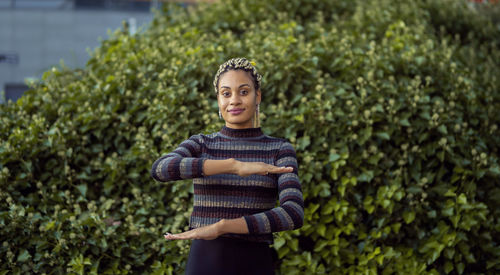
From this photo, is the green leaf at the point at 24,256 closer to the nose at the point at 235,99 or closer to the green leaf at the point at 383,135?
the nose at the point at 235,99

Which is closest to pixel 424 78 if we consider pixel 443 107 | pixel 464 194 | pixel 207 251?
pixel 443 107

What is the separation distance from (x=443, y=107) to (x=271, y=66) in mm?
1763

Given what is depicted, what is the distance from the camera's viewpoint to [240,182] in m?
2.69

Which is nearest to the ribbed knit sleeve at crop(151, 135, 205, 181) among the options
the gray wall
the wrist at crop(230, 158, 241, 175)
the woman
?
the woman

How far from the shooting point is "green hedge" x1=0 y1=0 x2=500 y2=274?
4438 millimetres

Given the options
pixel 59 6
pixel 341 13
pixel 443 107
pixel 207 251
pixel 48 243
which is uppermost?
pixel 59 6

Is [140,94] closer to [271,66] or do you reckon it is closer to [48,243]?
[271,66]

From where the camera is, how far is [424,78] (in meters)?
5.38

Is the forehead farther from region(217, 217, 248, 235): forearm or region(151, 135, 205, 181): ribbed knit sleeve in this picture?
region(217, 217, 248, 235): forearm

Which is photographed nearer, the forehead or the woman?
the woman

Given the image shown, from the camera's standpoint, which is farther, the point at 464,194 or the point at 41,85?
the point at 41,85

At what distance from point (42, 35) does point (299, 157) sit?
655 inches

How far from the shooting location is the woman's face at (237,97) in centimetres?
277

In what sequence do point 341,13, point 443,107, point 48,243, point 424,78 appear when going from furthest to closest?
1. point 341,13
2. point 424,78
3. point 443,107
4. point 48,243
